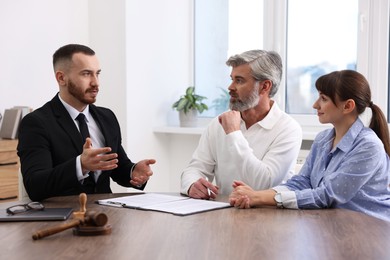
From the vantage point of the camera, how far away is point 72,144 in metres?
2.65

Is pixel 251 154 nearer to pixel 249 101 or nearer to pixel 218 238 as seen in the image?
pixel 249 101

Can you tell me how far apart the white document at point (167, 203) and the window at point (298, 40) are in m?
2.23

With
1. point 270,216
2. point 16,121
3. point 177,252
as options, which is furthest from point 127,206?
point 16,121

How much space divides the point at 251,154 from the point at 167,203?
0.56 m

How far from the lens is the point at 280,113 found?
2.95 m

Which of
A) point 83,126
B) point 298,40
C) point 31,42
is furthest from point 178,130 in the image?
point 83,126

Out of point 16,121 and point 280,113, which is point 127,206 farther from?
point 16,121

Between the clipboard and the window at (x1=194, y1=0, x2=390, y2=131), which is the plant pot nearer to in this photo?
the window at (x1=194, y1=0, x2=390, y2=131)

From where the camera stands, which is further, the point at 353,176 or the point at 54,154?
the point at 54,154

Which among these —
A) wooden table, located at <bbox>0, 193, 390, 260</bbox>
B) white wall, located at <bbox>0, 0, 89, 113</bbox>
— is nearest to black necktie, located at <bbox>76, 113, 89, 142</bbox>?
wooden table, located at <bbox>0, 193, 390, 260</bbox>

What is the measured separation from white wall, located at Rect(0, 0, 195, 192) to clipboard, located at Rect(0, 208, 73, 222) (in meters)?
2.42

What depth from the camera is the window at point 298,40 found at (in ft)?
13.6

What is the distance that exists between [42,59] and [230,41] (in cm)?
151

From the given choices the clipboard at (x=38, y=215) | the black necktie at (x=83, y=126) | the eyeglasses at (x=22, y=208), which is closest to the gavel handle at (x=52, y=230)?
the clipboard at (x=38, y=215)
